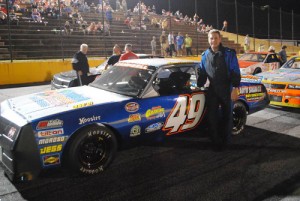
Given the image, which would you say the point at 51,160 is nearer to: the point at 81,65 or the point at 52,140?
the point at 52,140

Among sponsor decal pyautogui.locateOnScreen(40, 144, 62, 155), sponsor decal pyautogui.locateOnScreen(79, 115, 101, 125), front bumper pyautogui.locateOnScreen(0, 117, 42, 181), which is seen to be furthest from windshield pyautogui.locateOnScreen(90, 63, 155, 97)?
front bumper pyautogui.locateOnScreen(0, 117, 42, 181)

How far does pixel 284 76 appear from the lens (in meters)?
7.39

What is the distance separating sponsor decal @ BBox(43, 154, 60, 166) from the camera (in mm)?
3344

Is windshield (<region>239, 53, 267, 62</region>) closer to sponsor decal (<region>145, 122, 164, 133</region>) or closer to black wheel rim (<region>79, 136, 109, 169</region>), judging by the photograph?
sponsor decal (<region>145, 122, 164, 133</region>)

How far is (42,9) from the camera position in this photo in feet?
58.9

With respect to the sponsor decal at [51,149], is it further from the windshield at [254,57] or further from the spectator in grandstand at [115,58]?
the windshield at [254,57]

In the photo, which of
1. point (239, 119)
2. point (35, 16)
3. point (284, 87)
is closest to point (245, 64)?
point (284, 87)

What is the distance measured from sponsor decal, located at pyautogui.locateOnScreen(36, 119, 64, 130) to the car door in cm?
109

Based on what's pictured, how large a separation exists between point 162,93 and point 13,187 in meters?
2.16

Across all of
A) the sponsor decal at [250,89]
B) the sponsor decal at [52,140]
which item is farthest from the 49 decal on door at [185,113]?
the sponsor decal at [52,140]

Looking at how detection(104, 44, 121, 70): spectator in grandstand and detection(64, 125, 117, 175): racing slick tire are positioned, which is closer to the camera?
detection(64, 125, 117, 175): racing slick tire

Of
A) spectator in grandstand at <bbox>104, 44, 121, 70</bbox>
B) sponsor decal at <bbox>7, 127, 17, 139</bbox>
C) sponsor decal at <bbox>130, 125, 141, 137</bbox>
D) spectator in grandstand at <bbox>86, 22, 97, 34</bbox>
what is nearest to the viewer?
sponsor decal at <bbox>7, 127, 17, 139</bbox>

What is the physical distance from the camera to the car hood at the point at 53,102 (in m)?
3.53

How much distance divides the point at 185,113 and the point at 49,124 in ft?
6.36
